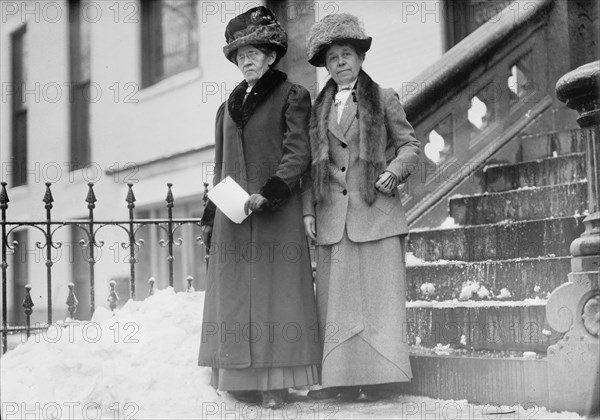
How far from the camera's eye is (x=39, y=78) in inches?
544

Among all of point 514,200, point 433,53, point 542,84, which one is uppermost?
point 433,53

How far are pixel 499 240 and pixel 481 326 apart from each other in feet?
3.23

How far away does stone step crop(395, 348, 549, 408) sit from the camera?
430 cm

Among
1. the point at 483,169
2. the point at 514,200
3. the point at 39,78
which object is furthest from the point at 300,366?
the point at 39,78

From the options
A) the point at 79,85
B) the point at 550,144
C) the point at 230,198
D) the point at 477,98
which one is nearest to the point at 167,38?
the point at 79,85

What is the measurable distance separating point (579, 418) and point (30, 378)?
309 centimetres

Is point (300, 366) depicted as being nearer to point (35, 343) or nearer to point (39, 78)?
point (35, 343)

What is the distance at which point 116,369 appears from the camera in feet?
16.4

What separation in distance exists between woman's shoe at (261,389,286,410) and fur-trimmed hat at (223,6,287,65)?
6.46ft

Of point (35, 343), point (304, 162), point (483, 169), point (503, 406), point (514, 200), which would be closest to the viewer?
point (503, 406)

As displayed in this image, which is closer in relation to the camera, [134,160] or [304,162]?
[304,162]

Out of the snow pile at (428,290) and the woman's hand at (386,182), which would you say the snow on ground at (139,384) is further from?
the woman's hand at (386,182)

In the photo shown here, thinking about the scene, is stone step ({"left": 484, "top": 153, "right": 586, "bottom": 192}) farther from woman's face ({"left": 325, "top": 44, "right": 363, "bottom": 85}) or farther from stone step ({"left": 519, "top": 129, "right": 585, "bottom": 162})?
woman's face ({"left": 325, "top": 44, "right": 363, "bottom": 85})

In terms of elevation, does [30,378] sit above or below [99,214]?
below
